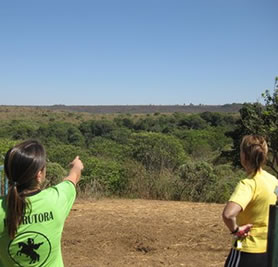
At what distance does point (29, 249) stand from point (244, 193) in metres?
1.28

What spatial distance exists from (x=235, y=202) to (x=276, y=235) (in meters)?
0.72

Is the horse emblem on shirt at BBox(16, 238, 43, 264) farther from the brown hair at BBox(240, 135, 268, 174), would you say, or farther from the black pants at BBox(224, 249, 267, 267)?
the brown hair at BBox(240, 135, 268, 174)

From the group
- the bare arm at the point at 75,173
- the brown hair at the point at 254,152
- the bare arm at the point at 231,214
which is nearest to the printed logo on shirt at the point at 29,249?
the bare arm at the point at 75,173

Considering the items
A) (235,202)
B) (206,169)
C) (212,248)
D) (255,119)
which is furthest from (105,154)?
(235,202)

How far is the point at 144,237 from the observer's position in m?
5.44

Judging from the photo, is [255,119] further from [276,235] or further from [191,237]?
[276,235]

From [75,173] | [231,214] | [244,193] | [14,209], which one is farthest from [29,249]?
[244,193]

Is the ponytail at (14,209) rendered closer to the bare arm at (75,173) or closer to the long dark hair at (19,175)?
the long dark hair at (19,175)

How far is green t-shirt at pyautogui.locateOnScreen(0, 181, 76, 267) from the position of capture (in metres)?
1.82

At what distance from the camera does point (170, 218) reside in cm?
644

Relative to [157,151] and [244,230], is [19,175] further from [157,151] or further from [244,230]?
[157,151]

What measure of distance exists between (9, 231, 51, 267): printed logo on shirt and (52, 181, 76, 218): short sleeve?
158mm

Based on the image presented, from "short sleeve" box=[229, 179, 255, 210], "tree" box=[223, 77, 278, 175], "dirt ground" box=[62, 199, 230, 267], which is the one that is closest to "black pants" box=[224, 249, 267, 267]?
"short sleeve" box=[229, 179, 255, 210]

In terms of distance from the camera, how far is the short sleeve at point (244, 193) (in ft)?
7.76
